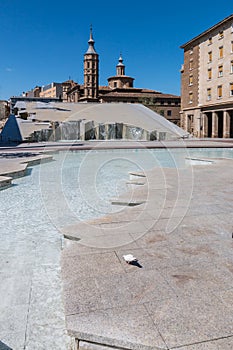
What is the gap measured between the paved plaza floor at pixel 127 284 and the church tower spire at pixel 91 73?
239 feet

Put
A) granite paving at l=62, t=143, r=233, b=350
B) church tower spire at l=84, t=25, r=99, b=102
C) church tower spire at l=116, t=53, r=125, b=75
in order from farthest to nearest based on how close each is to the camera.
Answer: church tower spire at l=116, t=53, r=125, b=75 < church tower spire at l=84, t=25, r=99, b=102 < granite paving at l=62, t=143, r=233, b=350

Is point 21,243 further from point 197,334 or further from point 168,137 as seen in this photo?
point 168,137

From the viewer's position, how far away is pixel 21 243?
4.78 meters

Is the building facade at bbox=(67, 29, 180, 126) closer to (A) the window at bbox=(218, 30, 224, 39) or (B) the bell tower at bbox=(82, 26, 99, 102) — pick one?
(B) the bell tower at bbox=(82, 26, 99, 102)

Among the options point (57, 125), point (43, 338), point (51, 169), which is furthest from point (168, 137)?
point (43, 338)

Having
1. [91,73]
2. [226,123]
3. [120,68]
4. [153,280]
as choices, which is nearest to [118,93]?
[91,73]

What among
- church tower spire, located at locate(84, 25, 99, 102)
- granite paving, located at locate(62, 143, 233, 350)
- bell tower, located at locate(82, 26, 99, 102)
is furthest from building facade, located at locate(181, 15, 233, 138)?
church tower spire, located at locate(84, 25, 99, 102)

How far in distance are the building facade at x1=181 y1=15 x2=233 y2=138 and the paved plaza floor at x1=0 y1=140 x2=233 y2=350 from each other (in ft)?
102

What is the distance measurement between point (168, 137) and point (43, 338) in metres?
29.0

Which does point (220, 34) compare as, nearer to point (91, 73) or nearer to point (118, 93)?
point (118, 93)

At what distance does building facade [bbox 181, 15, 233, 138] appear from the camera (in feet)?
107

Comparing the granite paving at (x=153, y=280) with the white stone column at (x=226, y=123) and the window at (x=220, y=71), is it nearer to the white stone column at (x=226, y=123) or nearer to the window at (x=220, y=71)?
the white stone column at (x=226, y=123)

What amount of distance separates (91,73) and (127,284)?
8276cm

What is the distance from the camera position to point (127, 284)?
9.99 ft
